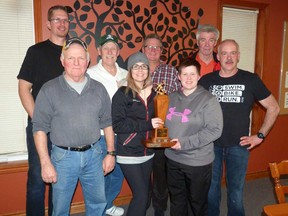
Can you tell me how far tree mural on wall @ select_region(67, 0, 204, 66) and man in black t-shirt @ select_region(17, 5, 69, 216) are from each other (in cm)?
47

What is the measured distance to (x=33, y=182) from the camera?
2.54m

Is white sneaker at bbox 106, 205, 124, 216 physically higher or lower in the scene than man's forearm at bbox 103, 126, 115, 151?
lower

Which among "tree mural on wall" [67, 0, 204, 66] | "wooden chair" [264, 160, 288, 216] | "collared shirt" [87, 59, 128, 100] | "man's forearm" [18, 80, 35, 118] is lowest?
"wooden chair" [264, 160, 288, 216]

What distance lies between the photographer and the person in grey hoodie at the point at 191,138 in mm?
2098

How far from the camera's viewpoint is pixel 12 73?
9.39ft

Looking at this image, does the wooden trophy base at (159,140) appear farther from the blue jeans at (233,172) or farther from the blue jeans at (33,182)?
the blue jeans at (33,182)

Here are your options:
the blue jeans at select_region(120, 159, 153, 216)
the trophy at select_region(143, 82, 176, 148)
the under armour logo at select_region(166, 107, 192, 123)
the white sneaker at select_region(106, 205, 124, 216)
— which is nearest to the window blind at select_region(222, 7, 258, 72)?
the under armour logo at select_region(166, 107, 192, 123)

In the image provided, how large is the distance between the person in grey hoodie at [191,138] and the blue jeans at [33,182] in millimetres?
1166

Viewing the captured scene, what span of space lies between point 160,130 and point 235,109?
76 cm

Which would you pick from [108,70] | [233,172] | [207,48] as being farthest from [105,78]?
[233,172]

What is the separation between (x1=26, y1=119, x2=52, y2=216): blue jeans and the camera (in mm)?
2490

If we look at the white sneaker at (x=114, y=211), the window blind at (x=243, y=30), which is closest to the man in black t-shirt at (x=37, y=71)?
the white sneaker at (x=114, y=211)

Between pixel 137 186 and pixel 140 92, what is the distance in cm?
75

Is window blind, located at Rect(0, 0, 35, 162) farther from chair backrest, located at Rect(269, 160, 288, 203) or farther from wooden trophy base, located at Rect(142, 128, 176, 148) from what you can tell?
chair backrest, located at Rect(269, 160, 288, 203)
